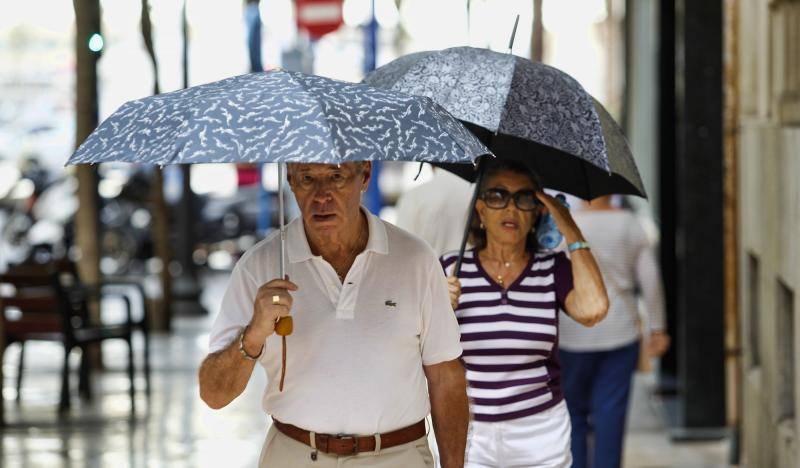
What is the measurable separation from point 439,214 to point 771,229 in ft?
5.59

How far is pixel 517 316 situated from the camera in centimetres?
553

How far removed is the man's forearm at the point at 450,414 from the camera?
4730 millimetres

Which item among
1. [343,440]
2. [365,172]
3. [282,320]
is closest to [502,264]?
[365,172]

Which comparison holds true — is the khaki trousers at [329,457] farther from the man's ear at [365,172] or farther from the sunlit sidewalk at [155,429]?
the sunlit sidewalk at [155,429]

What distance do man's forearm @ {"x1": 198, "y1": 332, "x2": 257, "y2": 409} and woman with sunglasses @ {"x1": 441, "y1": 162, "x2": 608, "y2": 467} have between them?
131 cm

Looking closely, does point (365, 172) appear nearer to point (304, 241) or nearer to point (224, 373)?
point (304, 241)

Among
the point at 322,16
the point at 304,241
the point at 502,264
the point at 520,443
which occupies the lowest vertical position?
the point at 520,443

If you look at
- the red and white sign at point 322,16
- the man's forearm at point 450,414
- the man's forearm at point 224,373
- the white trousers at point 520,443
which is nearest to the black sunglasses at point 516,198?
the white trousers at point 520,443

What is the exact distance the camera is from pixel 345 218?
450cm

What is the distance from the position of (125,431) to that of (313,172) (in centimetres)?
676

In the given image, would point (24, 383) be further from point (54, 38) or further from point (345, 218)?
point (54, 38)

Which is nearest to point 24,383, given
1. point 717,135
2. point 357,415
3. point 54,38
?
point 717,135

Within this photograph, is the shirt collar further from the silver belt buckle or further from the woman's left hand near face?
the woman's left hand near face

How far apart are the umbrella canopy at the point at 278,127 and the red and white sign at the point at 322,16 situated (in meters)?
13.9
